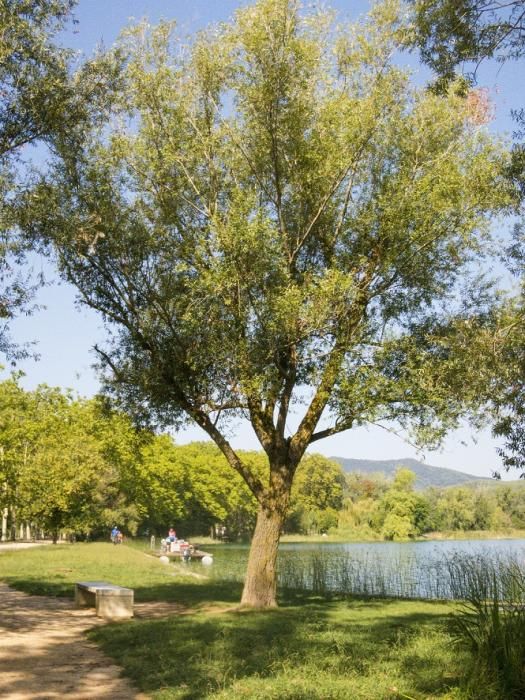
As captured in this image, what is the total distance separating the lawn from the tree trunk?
16.6 inches

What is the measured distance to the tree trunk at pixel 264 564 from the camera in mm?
13695

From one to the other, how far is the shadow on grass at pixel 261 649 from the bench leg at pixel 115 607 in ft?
Answer: 3.83

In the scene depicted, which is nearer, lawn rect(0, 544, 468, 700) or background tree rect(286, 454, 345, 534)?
lawn rect(0, 544, 468, 700)

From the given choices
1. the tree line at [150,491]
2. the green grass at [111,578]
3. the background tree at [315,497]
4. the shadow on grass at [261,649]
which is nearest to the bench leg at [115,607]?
the shadow on grass at [261,649]

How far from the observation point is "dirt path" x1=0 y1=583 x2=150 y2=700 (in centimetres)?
700

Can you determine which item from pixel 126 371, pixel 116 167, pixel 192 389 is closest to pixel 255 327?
pixel 192 389

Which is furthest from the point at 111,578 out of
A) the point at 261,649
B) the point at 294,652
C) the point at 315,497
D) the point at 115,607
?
the point at 315,497

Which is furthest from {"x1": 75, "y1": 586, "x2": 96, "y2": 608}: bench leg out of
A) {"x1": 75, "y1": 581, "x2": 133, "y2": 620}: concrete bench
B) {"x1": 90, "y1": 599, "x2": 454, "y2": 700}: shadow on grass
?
{"x1": 90, "y1": 599, "x2": 454, "y2": 700}: shadow on grass

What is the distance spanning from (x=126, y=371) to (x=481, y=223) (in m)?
7.72

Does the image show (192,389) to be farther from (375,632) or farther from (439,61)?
(439,61)

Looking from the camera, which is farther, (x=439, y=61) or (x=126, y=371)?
(x=126, y=371)

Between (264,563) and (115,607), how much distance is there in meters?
2.94

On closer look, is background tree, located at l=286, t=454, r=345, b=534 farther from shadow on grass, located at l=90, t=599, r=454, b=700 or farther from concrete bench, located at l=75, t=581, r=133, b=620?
shadow on grass, located at l=90, t=599, r=454, b=700

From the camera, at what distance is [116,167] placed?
46.4ft
